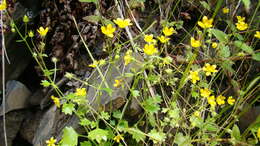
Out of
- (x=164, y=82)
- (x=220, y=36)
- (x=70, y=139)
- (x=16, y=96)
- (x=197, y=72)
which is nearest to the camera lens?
(x=70, y=139)

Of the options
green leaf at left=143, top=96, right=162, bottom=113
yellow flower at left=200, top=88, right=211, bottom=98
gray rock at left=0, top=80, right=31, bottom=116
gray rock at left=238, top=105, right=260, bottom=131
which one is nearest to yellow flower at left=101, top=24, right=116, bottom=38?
green leaf at left=143, top=96, right=162, bottom=113

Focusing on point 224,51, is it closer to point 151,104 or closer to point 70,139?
point 151,104

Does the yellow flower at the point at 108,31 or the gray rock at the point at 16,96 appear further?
the gray rock at the point at 16,96

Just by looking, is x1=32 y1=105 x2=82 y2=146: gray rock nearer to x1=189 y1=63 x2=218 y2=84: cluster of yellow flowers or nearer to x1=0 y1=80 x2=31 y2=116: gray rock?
x1=0 y1=80 x2=31 y2=116: gray rock

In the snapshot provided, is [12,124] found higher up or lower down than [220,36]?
lower down

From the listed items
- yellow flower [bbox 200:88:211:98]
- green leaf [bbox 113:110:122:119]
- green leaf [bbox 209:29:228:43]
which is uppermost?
green leaf [bbox 209:29:228:43]

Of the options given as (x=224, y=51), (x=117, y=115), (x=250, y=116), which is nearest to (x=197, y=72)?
(x=224, y=51)

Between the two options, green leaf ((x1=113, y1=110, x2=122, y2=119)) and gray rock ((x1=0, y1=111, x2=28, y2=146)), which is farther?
gray rock ((x1=0, y1=111, x2=28, y2=146))

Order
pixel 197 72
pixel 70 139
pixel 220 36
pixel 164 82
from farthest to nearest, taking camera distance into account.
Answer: pixel 164 82, pixel 220 36, pixel 197 72, pixel 70 139

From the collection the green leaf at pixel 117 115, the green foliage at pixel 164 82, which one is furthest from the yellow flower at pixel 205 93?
the green leaf at pixel 117 115

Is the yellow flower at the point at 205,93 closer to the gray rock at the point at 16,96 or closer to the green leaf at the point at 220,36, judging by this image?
the green leaf at the point at 220,36
